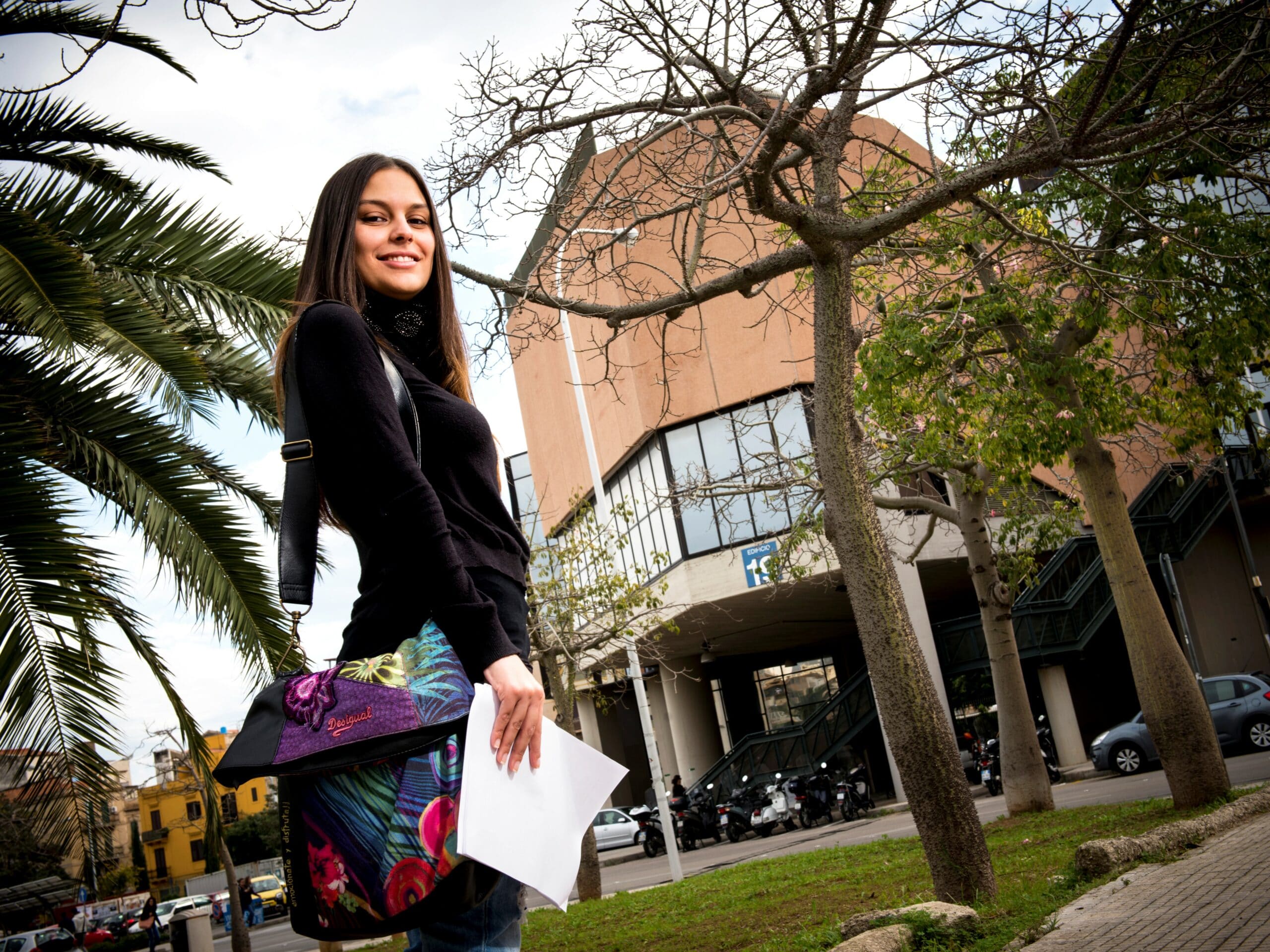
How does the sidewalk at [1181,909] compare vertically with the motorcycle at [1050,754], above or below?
above

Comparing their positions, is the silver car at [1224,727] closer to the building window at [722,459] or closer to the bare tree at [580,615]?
the building window at [722,459]

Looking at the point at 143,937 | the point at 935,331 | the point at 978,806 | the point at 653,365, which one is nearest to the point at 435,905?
the point at 935,331

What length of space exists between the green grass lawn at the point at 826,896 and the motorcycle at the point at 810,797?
345 inches

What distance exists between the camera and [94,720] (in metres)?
5.29

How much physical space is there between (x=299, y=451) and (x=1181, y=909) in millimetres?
4460

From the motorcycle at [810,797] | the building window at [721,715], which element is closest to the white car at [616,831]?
the building window at [721,715]

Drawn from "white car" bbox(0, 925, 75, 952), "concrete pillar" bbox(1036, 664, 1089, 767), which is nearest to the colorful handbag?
"concrete pillar" bbox(1036, 664, 1089, 767)

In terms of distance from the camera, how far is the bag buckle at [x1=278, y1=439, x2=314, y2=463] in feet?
5.64

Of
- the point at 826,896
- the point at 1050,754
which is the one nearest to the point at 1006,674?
the point at 826,896

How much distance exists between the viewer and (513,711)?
5.02 ft

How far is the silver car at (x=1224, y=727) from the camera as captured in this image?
17875mm

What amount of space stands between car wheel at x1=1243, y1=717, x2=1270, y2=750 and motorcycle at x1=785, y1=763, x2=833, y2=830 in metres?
7.98

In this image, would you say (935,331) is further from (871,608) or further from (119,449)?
(119,449)

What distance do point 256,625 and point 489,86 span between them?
3763 mm
